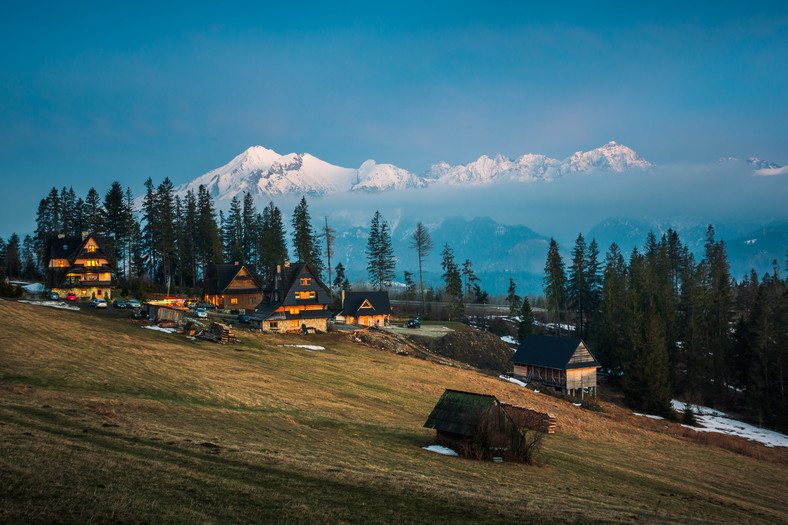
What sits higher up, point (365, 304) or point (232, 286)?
point (232, 286)

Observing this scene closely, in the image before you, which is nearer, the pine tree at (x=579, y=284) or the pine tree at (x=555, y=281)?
the pine tree at (x=555, y=281)

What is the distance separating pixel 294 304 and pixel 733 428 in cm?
5852

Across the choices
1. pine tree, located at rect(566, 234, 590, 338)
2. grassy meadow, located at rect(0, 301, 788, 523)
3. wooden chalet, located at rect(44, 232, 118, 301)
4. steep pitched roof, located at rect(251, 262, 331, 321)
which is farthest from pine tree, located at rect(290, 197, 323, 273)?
grassy meadow, located at rect(0, 301, 788, 523)

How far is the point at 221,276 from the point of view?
274 ft

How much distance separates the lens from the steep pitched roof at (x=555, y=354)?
2299 inches

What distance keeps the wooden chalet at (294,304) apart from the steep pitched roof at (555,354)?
29.4m

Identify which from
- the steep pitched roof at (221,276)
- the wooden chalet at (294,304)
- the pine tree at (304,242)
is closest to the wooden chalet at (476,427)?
the wooden chalet at (294,304)

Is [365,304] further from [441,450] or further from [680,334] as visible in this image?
[680,334]

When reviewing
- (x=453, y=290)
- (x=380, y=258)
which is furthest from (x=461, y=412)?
(x=380, y=258)

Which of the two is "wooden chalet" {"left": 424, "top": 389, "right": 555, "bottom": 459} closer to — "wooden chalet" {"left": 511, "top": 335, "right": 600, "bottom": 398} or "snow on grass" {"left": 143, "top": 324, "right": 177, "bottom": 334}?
"snow on grass" {"left": 143, "top": 324, "right": 177, "bottom": 334}

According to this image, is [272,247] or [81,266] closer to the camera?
[81,266]

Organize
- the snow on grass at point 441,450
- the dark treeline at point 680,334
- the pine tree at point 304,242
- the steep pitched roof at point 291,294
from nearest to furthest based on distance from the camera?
the snow on grass at point 441,450 < the dark treeline at point 680,334 < the steep pitched roof at point 291,294 < the pine tree at point 304,242

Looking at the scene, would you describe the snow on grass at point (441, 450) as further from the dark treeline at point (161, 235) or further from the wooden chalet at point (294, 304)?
the dark treeline at point (161, 235)

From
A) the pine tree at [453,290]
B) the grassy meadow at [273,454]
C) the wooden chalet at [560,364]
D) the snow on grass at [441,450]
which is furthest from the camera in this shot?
the pine tree at [453,290]
